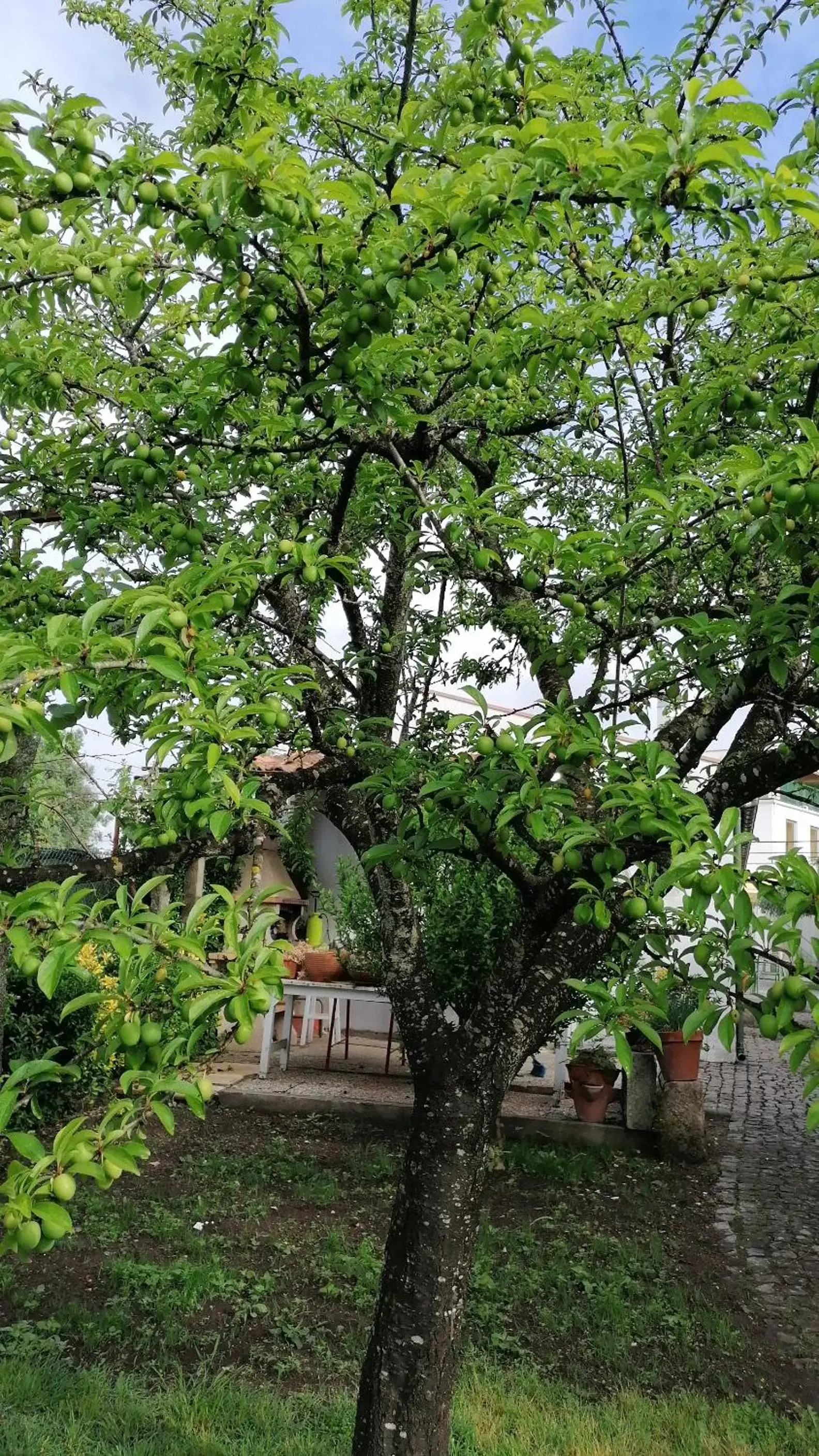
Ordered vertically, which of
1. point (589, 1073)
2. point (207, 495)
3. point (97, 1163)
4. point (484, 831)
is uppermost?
point (207, 495)

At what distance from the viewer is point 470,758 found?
2.74 meters

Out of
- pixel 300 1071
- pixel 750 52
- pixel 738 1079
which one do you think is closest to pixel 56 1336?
pixel 300 1071

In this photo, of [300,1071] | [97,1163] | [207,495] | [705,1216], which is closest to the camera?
[97,1163]

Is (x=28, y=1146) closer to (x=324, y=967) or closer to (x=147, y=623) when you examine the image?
(x=147, y=623)

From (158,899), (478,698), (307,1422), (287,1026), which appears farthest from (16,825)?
(287,1026)

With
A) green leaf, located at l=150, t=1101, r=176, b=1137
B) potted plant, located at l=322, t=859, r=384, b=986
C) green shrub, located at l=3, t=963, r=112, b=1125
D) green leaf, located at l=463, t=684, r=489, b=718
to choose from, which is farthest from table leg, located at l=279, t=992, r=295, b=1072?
green leaf, located at l=150, t=1101, r=176, b=1137

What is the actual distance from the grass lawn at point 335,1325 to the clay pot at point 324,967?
2781mm

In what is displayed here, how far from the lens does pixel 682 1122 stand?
24.1 feet

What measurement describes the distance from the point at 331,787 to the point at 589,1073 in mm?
4964

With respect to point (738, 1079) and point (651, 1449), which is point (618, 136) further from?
point (738, 1079)

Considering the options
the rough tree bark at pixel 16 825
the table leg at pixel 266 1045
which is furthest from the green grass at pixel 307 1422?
the table leg at pixel 266 1045

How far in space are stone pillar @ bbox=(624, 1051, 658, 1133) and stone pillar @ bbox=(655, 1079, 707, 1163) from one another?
0.22m

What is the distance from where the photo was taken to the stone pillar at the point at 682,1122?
730 cm

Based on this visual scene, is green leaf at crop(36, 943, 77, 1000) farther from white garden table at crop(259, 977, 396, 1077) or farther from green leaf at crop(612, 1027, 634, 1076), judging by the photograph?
white garden table at crop(259, 977, 396, 1077)
